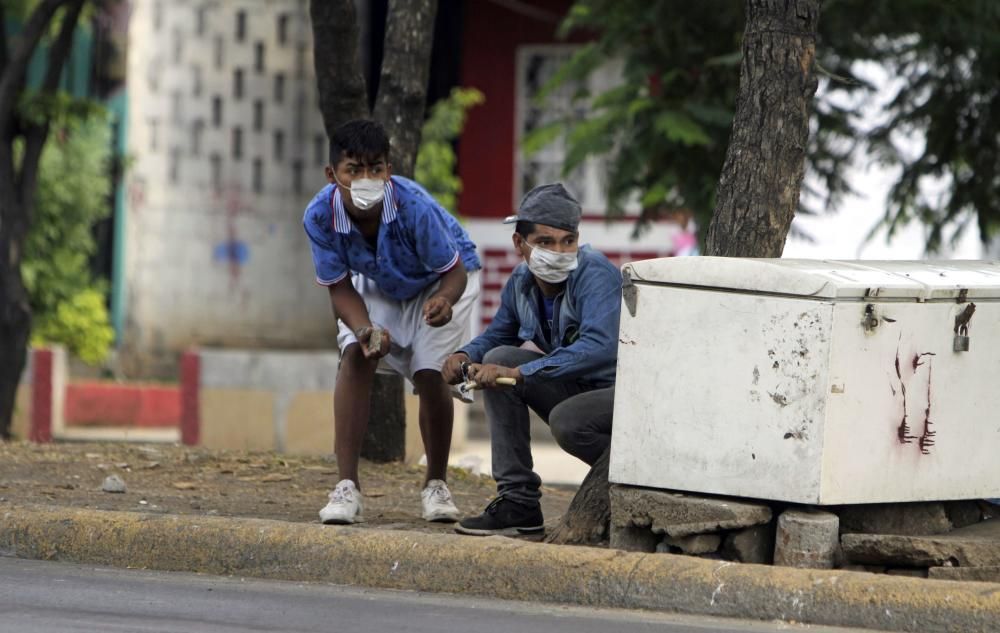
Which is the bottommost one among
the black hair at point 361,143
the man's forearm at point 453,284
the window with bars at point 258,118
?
the man's forearm at point 453,284

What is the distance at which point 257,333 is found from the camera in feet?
67.8

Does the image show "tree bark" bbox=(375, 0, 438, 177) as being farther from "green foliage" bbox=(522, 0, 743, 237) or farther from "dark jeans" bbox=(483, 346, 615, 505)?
"green foliage" bbox=(522, 0, 743, 237)

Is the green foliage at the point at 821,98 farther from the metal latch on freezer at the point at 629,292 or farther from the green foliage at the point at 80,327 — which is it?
the green foliage at the point at 80,327

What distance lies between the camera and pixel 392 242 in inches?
237

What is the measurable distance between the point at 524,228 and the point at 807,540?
1.51 meters

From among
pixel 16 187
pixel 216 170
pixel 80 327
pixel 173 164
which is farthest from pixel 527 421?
pixel 216 170

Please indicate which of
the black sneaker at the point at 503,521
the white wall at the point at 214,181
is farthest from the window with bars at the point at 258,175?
the black sneaker at the point at 503,521

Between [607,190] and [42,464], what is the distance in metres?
5.83

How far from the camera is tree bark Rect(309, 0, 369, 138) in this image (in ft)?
25.3

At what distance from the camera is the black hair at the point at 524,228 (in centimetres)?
567

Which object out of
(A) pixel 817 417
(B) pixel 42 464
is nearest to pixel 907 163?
(B) pixel 42 464

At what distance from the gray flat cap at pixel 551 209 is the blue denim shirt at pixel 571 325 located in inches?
5.3

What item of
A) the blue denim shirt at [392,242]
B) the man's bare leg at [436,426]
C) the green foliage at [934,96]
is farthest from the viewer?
the green foliage at [934,96]

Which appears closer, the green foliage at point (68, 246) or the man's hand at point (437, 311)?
the man's hand at point (437, 311)
